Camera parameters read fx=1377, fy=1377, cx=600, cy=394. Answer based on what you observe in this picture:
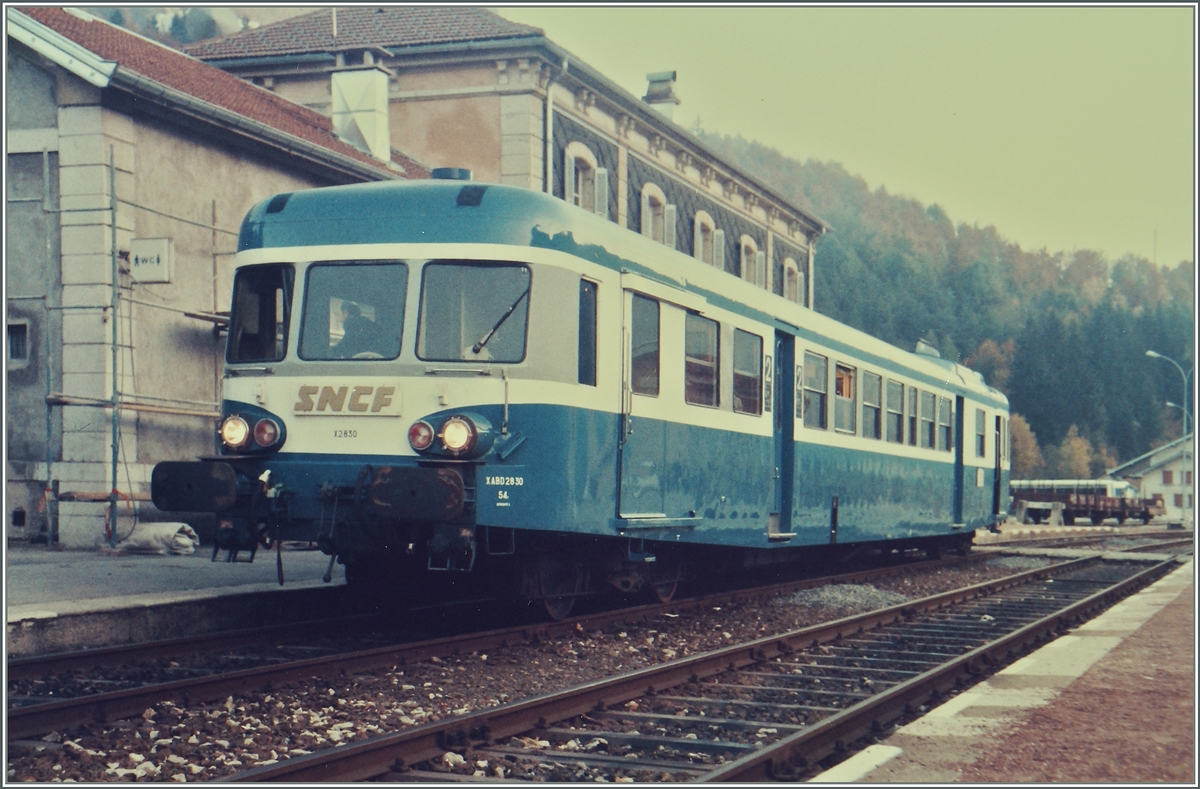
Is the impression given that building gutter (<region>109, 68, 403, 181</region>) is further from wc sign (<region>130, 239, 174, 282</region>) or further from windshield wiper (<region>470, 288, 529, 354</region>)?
windshield wiper (<region>470, 288, 529, 354</region>)

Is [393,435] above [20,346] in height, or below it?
below

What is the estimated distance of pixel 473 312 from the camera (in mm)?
9117

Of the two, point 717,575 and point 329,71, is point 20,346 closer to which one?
point 717,575

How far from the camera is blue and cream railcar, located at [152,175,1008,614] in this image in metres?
8.84

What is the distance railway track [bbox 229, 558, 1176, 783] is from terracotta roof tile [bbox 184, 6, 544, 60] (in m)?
18.0

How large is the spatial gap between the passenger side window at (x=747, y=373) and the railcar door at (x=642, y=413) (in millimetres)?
1697

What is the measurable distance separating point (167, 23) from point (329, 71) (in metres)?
51.3

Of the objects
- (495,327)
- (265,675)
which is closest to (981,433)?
(495,327)

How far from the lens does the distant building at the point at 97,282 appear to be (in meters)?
16.2

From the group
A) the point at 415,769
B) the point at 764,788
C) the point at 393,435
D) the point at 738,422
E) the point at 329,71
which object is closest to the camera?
the point at 764,788

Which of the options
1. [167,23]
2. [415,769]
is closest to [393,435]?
Result: [415,769]

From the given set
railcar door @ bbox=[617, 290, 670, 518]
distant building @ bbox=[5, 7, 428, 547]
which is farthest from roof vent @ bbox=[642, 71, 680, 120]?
railcar door @ bbox=[617, 290, 670, 518]

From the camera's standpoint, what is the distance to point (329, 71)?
27.0 meters

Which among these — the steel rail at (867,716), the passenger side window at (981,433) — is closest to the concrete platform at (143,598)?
the steel rail at (867,716)
